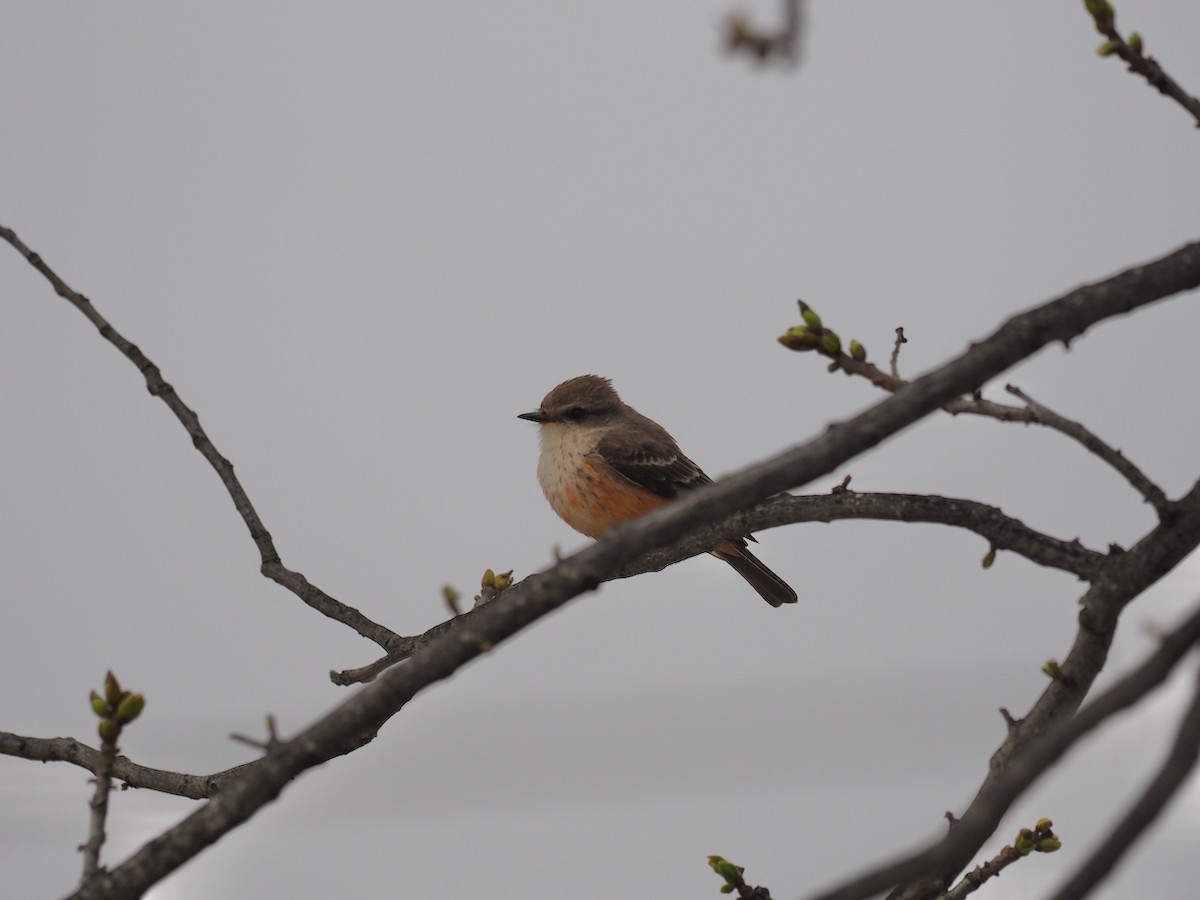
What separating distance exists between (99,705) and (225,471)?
1.36 m

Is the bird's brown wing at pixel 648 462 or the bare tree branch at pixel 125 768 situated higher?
the bird's brown wing at pixel 648 462

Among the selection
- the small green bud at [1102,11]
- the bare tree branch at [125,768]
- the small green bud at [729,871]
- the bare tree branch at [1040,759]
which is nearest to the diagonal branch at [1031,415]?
the small green bud at [1102,11]

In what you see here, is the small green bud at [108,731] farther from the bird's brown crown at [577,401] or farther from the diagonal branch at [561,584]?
the bird's brown crown at [577,401]

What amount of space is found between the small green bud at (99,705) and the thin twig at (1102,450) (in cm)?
218

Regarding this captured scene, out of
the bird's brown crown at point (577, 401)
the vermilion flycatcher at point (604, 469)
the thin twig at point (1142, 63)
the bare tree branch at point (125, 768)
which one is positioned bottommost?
the bare tree branch at point (125, 768)

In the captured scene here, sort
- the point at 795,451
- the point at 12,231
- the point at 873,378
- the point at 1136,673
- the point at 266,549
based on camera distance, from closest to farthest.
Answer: the point at 1136,673, the point at 795,451, the point at 873,378, the point at 12,231, the point at 266,549

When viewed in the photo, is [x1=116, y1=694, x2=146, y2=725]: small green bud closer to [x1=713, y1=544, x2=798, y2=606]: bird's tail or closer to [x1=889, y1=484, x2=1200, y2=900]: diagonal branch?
[x1=889, y1=484, x2=1200, y2=900]: diagonal branch

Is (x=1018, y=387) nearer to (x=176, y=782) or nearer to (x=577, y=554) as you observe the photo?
(x=577, y=554)

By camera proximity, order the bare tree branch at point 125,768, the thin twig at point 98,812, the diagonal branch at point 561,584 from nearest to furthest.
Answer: the diagonal branch at point 561,584, the thin twig at point 98,812, the bare tree branch at point 125,768

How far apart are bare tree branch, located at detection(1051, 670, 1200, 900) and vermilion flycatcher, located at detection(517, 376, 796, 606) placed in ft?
14.6

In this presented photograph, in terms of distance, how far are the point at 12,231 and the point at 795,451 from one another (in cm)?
255

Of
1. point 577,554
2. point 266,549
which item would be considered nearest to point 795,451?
point 577,554

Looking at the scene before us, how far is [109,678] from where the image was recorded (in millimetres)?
2490

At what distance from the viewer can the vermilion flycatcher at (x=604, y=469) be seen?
6.32m
